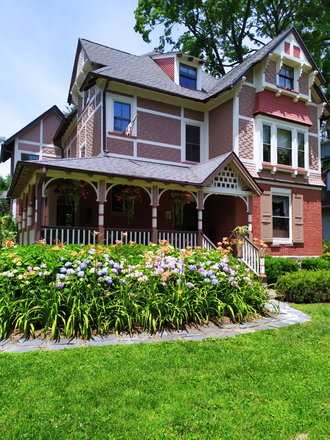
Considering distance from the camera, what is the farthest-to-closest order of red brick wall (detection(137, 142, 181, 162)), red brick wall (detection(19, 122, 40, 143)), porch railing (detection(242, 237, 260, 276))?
1. red brick wall (detection(19, 122, 40, 143))
2. red brick wall (detection(137, 142, 181, 162))
3. porch railing (detection(242, 237, 260, 276))

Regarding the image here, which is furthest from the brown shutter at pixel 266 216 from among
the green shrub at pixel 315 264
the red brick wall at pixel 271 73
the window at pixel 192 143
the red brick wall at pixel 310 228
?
the red brick wall at pixel 271 73

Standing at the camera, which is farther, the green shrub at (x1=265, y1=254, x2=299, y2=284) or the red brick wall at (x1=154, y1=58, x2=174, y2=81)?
the red brick wall at (x1=154, y1=58, x2=174, y2=81)

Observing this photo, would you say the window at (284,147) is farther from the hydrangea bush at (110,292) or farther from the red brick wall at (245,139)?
the hydrangea bush at (110,292)

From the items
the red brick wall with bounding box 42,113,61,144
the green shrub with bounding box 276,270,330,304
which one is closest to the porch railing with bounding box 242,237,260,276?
the green shrub with bounding box 276,270,330,304

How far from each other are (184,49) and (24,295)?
25702 millimetres

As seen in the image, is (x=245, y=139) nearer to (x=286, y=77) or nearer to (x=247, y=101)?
(x=247, y=101)

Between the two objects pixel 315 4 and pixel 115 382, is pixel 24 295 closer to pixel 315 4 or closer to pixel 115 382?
pixel 115 382

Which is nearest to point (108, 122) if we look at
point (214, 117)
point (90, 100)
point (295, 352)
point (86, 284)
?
point (90, 100)

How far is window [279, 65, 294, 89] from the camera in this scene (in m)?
14.7

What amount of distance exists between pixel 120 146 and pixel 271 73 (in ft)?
25.4

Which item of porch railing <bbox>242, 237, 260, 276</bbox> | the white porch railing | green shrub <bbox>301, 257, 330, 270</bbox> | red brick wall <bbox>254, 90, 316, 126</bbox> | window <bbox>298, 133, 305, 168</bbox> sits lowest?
green shrub <bbox>301, 257, 330, 270</bbox>

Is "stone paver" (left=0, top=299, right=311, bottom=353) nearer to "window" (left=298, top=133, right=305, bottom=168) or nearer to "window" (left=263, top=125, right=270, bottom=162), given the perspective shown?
"window" (left=263, top=125, right=270, bottom=162)

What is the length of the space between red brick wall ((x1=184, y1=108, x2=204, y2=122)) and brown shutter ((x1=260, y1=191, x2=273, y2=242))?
15.1 ft

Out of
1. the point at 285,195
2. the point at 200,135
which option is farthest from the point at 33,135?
the point at 285,195
